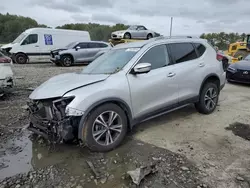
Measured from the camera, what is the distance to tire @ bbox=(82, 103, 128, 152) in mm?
3267

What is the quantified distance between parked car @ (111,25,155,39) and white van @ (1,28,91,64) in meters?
4.21

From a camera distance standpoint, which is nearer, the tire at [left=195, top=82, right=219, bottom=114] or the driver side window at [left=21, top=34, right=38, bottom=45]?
the tire at [left=195, top=82, right=219, bottom=114]

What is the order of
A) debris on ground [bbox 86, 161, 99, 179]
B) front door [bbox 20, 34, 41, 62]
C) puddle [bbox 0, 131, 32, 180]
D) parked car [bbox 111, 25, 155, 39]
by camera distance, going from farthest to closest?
parked car [bbox 111, 25, 155, 39], front door [bbox 20, 34, 41, 62], puddle [bbox 0, 131, 32, 180], debris on ground [bbox 86, 161, 99, 179]

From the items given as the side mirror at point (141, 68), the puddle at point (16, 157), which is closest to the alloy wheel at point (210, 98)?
the side mirror at point (141, 68)

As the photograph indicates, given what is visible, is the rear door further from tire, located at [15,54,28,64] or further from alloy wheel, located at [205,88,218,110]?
tire, located at [15,54,28,64]

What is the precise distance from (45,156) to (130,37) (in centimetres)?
1595

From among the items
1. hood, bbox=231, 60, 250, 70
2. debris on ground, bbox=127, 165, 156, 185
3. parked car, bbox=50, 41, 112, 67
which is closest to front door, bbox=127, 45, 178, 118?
debris on ground, bbox=127, 165, 156, 185

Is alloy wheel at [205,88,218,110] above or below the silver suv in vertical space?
below

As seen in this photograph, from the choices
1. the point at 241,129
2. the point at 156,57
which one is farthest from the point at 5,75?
the point at 241,129

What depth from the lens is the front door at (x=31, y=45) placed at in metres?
16.4

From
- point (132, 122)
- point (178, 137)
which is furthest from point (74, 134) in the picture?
point (178, 137)

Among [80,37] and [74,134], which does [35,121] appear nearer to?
[74,134]

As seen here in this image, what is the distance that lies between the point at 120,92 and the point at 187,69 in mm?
1702

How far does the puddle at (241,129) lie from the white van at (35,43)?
15.5m
